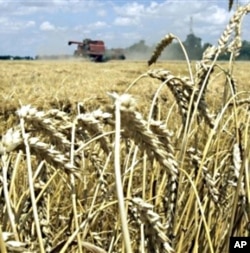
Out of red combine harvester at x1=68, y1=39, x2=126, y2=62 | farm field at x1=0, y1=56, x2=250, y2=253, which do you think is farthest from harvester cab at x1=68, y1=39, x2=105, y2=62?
farm field at x1=0, y1=56, x2=250, y2=253

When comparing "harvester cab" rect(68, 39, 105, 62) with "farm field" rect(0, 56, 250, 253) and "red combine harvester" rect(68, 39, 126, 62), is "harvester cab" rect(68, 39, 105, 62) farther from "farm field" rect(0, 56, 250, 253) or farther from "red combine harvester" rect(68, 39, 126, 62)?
"farm field" rect(0, 56, 250, 253)

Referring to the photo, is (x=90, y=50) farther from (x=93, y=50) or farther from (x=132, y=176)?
(x=132, y=176)

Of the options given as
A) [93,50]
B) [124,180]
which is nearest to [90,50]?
[93,50]

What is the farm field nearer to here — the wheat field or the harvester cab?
the wheat field

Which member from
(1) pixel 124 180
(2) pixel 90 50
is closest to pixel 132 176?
(1) pixel 124 180

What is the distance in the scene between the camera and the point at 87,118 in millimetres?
589

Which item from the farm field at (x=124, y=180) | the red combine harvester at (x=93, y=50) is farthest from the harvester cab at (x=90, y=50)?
the farm field at (x=124, y=180)

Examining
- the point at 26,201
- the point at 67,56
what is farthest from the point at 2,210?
the point at 67,56

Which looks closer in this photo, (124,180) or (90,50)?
(124,180)

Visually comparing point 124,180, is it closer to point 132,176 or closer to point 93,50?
point 132,176

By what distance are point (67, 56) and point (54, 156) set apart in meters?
21.8

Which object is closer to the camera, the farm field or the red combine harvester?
the farm field

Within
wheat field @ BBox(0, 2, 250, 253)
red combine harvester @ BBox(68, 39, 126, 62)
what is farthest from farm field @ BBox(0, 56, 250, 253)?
red combine harvester @ BBox(68, 39, 126, 62)

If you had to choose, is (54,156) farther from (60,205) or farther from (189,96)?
(60,205)
